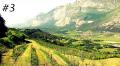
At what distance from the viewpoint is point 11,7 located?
3678 centimetres

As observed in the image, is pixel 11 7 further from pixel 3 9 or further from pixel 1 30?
pixel 1 30

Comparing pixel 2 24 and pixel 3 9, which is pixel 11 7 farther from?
pixel 2 24

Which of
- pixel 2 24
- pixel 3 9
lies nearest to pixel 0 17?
pixel 2 24

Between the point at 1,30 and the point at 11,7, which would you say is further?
the point at 1,30

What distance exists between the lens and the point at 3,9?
121 feet

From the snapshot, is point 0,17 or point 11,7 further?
point 0,17

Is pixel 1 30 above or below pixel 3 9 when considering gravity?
below

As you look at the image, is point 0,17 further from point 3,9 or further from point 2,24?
point 3,9

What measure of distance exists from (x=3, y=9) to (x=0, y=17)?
19.6 ft

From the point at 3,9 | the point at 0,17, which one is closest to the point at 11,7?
the point at 3,9

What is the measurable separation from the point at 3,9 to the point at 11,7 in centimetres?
106

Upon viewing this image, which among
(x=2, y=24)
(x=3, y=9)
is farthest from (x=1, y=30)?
(x=3, y=9)

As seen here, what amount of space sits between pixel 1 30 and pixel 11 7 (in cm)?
851

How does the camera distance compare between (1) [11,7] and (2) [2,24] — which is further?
(2) [2,24]
